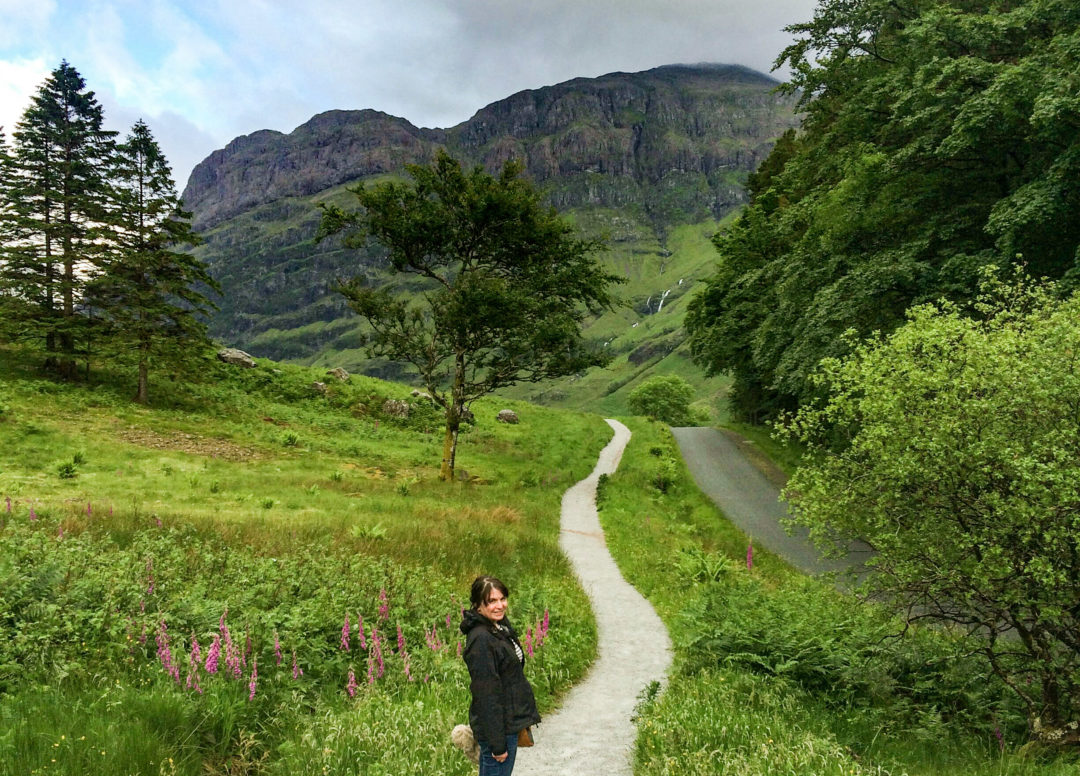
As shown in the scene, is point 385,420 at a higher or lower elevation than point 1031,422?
lower

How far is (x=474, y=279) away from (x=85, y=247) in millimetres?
24143

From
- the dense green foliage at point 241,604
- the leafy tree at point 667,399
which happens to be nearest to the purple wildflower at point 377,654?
the dense green foliage at point 241,604

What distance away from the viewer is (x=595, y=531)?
2048 cm

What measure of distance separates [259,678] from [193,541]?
22.0 ft

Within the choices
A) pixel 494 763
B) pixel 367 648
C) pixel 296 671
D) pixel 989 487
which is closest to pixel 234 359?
pixel 367 648

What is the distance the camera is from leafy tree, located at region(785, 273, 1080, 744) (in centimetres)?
635

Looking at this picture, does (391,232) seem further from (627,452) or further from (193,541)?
(627,452)

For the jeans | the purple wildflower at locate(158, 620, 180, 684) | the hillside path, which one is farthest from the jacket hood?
the purple wildflower at locate(158, 620, 180, 684)

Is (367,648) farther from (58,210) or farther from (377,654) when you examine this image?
(58,210)

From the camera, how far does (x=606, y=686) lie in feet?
27.7

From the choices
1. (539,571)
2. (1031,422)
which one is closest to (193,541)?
(539,571)

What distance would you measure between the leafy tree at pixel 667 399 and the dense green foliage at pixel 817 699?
89.5 m

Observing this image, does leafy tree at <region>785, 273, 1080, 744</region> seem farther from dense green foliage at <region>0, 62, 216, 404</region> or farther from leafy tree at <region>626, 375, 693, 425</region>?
leafy tree at <region>626, 375, 693, 425</region>

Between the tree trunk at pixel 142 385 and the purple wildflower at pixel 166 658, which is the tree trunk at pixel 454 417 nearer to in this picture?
the purple wildflower at pixel 166 658
